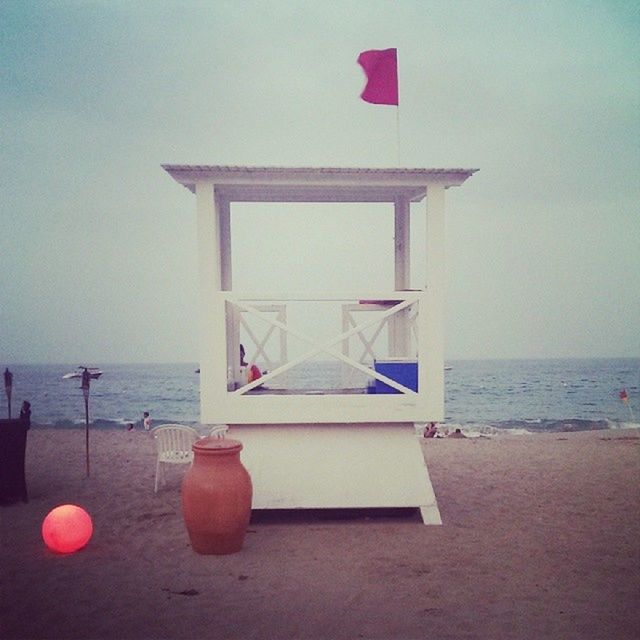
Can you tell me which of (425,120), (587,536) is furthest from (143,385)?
(587,536)

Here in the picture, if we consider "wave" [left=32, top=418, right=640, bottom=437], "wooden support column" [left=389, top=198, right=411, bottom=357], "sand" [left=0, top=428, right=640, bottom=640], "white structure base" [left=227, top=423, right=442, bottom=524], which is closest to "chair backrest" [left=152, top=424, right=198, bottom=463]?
"sand" [left=0, top=428, right=640, bottom=640]

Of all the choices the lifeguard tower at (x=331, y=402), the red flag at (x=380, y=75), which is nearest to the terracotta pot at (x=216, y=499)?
the lifeguard tower at (x=331, y=402)

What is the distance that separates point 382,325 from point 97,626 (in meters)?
5.59

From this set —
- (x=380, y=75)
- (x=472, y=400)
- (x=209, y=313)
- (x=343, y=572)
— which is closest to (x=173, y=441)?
(x=209, y=313)

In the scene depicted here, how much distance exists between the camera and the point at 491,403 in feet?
124

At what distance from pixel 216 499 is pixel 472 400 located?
36.1 meters

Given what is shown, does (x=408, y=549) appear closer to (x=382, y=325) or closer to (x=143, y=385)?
(x=382, y=325)

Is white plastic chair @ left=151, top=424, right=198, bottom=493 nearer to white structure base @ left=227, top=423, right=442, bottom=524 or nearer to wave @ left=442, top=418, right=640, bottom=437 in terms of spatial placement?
white structure base @ left=227, top=423, right=442, bottom=524

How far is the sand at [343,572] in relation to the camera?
4.07m

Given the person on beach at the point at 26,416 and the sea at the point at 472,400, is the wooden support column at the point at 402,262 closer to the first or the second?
the person on beach at the point at 26,416

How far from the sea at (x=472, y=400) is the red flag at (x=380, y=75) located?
51.1 ft

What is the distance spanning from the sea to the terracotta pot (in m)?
15.9

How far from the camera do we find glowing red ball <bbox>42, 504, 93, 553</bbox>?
5.51 m

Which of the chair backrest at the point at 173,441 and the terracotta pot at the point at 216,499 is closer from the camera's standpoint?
the terracotta pot at the point at 216,499
